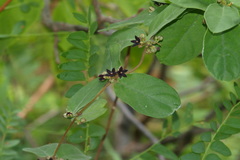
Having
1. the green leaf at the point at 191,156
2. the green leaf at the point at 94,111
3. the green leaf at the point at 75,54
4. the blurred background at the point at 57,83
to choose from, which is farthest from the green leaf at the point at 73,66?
the blurred background at the point at 57,83

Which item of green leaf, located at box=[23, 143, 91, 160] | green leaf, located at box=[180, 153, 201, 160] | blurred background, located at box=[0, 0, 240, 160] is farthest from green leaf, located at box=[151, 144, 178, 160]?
blurred background, located at box=[0, 0, 240, 160]

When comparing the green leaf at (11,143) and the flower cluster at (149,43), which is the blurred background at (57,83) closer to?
the green leaf at (11,143)

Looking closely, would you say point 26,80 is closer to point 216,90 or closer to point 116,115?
point 116,115

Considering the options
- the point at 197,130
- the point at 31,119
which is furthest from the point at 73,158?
the point at 31,119

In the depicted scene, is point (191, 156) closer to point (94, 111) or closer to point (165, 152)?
point (165, 152)

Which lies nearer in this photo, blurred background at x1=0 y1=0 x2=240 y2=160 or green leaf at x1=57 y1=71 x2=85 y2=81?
green leaf at x1=57 y1=71 x2=85 y2=81

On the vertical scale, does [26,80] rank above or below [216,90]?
above

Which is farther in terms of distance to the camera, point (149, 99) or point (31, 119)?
point (31, 119)

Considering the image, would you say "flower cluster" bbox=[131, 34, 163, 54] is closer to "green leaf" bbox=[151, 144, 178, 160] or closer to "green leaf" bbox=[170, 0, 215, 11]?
"green leaf" bbox=[170, 0, 215, 11]
